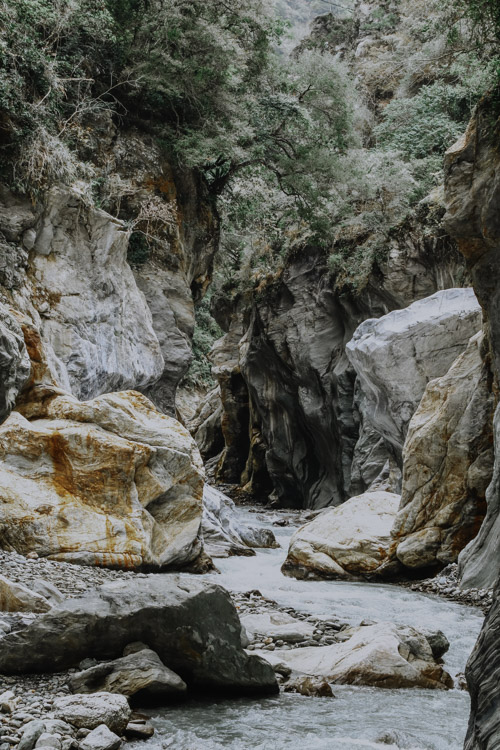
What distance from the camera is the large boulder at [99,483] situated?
8.52m

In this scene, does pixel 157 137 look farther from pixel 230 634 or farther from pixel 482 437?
pixel 230 634

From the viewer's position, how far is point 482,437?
1080cm

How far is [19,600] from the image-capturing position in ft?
17.8

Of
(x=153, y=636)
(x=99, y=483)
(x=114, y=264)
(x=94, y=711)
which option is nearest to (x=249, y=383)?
(x=114, y=264)

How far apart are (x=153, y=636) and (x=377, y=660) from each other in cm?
202

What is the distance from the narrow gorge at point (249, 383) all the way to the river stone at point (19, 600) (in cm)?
2

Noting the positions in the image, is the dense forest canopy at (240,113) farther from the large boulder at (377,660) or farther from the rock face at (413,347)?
the large boulder at (377,660)

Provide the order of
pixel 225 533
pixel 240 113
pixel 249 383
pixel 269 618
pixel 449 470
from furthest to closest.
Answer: pixel 249 383
pixel 240 113
pixel 225 533
pixel 449 470
pixel 269 618

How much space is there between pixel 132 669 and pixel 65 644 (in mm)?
537

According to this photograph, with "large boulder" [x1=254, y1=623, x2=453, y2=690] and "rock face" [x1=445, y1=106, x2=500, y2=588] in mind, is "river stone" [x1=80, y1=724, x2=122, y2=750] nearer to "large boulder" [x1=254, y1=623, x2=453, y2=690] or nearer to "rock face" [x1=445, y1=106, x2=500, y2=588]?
"large boulder" [x1=254, y1=623, x2=453, y2=690]

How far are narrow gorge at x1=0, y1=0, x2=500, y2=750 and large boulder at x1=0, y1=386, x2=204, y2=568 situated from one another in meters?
0.04

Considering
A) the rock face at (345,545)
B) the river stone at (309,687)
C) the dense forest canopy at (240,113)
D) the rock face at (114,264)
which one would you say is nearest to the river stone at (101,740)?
the river stone at (309,687)

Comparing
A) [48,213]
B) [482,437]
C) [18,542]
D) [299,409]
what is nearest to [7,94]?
[48,213]

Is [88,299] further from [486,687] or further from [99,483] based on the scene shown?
[486,687]
